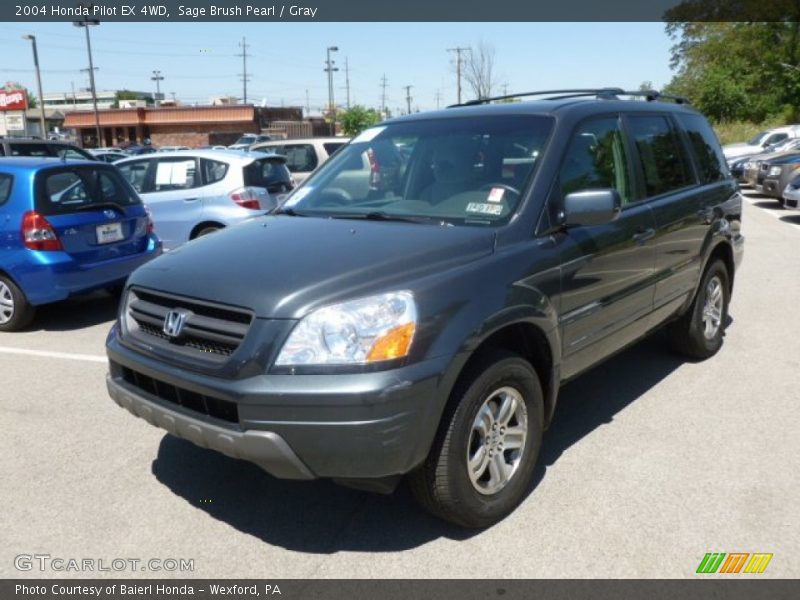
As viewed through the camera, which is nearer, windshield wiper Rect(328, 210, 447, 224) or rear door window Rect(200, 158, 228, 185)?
windshield wiper Rect(328, 210, 447, 224)

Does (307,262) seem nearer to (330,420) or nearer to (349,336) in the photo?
(349,336)

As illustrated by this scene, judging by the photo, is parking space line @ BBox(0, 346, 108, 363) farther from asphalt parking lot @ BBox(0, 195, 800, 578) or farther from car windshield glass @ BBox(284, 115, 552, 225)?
car windshield glass @ BBox(284, 115, 552, 225)

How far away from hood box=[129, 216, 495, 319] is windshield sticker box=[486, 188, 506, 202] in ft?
0.91

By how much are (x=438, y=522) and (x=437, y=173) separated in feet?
5.94

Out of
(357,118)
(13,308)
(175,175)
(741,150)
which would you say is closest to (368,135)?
(13,308)

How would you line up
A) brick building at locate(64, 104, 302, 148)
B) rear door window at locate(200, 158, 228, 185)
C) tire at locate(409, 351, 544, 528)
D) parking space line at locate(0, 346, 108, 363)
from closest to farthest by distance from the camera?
tire at locate(409, 351, 544, 528), parking space line at locate(0, 346, 108, 363), rear door window at locate(200, 158, 228, 185), brick building at locate(64, 104, 302, 148)

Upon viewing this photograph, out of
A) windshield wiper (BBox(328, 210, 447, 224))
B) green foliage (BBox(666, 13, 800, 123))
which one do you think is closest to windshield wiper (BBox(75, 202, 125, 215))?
windshield wiper (BBox(328, 210, 447, 224))

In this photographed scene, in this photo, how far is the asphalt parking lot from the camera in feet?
9.96

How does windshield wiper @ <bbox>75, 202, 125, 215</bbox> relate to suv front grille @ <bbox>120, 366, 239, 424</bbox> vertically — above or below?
above

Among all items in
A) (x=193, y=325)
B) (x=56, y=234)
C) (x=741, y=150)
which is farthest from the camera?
(x=741, y=150)

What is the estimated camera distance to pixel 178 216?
30.4 ft

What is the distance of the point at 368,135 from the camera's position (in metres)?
4.63
